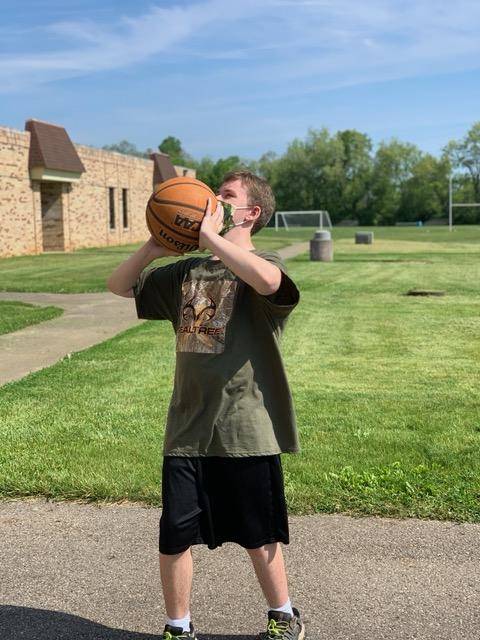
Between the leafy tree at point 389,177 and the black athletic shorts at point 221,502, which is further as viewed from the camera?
the leafy tree at point 389,177

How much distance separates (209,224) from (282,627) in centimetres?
153

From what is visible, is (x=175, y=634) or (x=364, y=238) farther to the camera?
(x=364, y=238)

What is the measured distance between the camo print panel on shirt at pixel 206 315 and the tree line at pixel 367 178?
101272 millimetres

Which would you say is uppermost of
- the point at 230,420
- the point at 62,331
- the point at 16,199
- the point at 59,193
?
the point at 59,193

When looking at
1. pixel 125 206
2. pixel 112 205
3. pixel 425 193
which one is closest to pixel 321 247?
pixel 112 205

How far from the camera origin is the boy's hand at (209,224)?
2.59m

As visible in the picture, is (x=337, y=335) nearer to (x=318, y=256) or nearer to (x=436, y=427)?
(x=436, y=427)

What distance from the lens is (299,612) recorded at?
301cm

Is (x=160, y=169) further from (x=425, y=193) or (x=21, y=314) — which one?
(x=425, y=193)

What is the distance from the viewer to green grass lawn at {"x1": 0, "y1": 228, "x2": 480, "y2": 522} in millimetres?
4348

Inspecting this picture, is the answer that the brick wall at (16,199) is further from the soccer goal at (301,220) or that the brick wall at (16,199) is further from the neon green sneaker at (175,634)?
the soccer goal at (301,220)

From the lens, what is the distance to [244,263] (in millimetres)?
2535

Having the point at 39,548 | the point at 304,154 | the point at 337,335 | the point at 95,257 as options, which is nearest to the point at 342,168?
the point at 304,154

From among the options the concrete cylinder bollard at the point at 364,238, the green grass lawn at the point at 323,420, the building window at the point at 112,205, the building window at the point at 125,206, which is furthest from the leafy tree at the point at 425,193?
the green grass lawn at the point at 323,420
